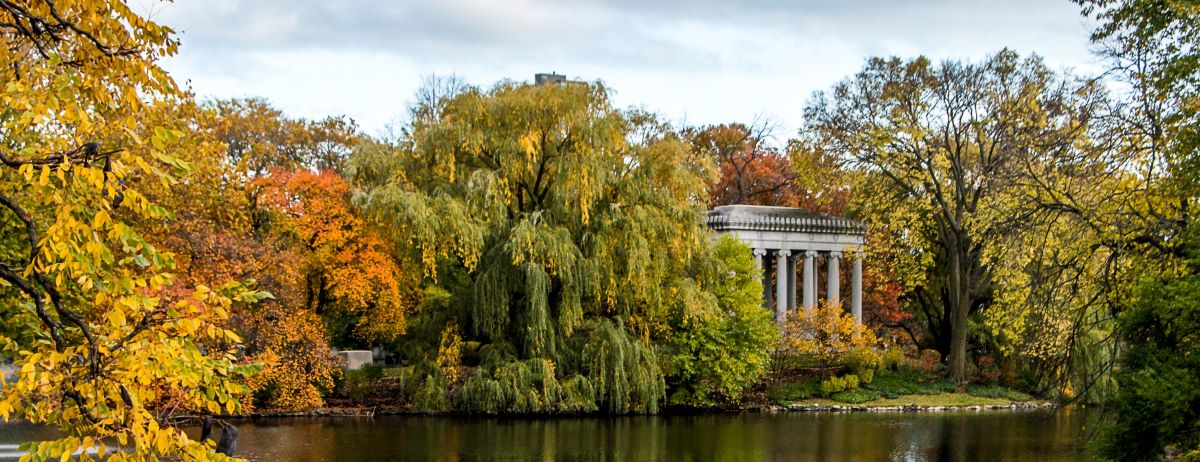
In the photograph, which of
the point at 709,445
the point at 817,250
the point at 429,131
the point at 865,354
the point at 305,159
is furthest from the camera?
the point at 305,159

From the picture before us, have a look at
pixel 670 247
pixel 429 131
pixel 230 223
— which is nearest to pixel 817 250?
pixel 670 247

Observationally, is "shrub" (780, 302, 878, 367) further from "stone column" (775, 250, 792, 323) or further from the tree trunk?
"stone column" (775, 250, 792, 323)

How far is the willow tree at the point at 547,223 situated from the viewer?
88.7ft

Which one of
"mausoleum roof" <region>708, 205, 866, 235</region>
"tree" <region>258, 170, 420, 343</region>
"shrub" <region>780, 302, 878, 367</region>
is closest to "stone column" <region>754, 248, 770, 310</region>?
"mausoleum roof" <region>708, 205, 866, 235</region>

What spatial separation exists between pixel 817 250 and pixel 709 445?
19.3 metres

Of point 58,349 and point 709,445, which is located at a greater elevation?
point 58,349

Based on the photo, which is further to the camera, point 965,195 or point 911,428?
point 965,195

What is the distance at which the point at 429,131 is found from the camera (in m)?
28.2

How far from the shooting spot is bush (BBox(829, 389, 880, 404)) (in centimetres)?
3319

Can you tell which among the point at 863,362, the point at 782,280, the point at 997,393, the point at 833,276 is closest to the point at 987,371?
the point at 997,393

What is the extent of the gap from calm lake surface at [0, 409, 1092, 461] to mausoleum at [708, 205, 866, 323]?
10.8 m

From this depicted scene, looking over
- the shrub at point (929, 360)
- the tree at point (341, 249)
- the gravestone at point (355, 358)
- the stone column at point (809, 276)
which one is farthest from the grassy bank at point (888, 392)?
the gravestone at point (355, 358)

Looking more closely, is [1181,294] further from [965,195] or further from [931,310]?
[931,310]

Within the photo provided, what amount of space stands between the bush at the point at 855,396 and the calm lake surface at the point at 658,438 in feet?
10.3
